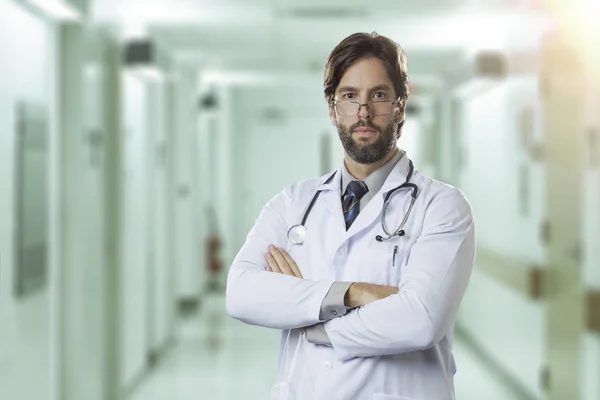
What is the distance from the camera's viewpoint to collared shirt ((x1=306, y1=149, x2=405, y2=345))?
1629 millimetres

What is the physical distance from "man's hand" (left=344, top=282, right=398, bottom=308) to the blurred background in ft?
1.64

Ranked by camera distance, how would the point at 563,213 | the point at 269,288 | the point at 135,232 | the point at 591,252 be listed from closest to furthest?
the point at 269,288 < the point at 591,252 < the point at 563,213 < the point at 135,232

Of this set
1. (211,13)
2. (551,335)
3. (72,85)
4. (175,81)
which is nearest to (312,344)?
(72,85)

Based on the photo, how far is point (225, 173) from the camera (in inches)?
392

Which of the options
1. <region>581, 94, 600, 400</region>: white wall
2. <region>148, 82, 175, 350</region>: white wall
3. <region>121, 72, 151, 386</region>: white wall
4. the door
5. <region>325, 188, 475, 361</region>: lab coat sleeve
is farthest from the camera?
<region>148, 82, 175, 350</region>: white wall

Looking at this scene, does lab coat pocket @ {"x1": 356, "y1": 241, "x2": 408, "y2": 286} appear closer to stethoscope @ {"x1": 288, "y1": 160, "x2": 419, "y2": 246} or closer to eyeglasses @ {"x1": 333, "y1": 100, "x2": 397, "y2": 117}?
stethoscope @ {"x1": 288, "y1": 160, "x2": 419, "y2": 246}

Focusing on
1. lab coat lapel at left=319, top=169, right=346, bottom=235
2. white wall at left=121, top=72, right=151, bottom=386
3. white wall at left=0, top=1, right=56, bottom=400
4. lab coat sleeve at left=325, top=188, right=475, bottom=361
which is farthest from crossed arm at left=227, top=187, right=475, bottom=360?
white wall at left=121, top=72, right=151, bottom=386

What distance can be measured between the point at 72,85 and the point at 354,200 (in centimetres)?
273

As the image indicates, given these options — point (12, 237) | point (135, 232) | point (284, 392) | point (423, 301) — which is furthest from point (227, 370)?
point (423, 301)

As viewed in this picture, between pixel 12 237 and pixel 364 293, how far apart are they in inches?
82.3

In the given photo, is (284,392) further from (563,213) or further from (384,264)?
(563,213)

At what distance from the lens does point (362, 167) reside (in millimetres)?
1737

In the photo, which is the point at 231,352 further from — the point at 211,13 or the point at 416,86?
the point at 416,86

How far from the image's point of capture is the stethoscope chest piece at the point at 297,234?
1.72 meters
